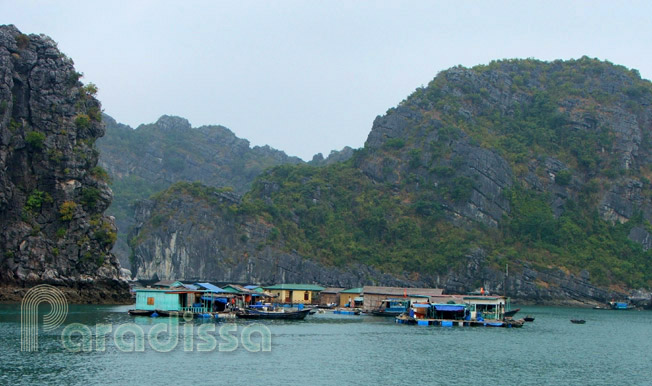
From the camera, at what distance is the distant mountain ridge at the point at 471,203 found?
420 ft

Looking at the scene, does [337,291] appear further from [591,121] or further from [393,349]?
[591,121]

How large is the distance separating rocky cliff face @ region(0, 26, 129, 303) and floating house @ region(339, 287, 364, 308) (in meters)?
28.3

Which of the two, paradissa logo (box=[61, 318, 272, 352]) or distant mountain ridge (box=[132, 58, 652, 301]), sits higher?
distant mountain ridge (box=[132, 58, 652, 301])

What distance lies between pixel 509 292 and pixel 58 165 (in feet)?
243

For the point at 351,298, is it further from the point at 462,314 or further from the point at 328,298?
the point at 462,314

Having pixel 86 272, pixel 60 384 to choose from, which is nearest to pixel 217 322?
pixel 86 272

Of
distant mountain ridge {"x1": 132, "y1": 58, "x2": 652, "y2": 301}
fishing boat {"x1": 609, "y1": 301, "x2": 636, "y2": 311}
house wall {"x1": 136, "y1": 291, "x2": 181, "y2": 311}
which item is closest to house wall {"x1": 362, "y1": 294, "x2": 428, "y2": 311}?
Answer: house wall {"x1": 136, "y1": 291, "x2": 181, "y2": 311}

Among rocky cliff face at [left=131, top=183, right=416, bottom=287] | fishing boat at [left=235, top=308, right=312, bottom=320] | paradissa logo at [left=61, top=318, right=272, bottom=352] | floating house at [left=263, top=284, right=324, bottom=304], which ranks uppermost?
rocky cliff face at [left=131, top=183, right=416, bottom=287]

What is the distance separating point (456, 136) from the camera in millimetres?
144500

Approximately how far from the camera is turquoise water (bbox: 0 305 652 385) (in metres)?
38.9

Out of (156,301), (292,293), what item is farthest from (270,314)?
(292,293)

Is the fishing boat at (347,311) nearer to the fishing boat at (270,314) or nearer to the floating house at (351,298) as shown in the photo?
the floating house at (351,298)

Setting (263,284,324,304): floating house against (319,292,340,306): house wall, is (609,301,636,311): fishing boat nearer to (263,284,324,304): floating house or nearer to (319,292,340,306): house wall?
(319,292,340,306): house wall

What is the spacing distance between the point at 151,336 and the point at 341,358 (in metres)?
14.6
